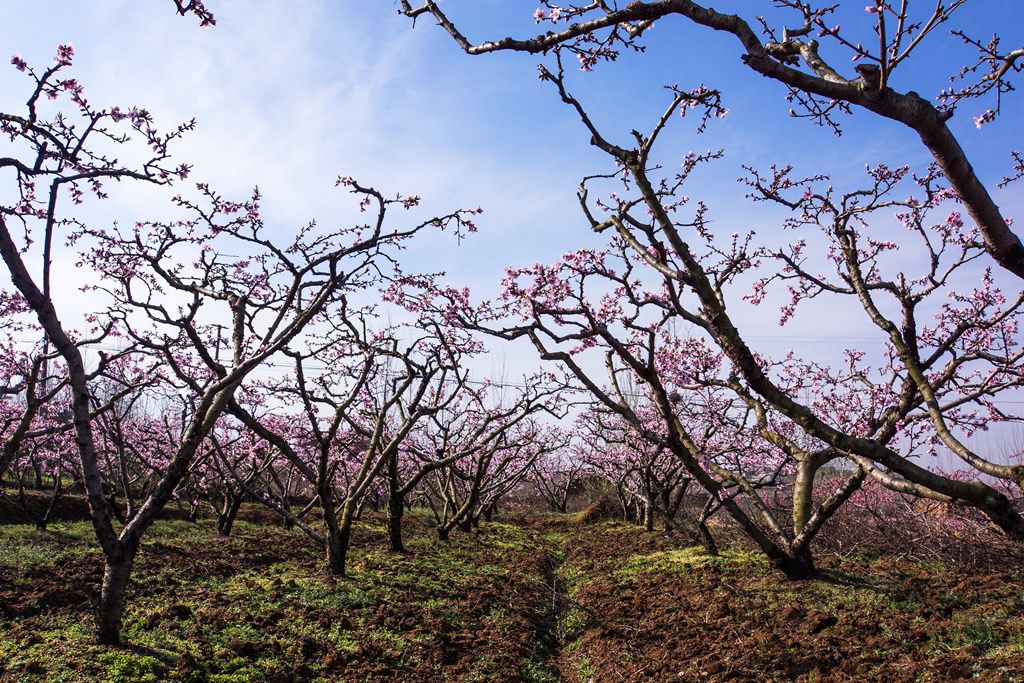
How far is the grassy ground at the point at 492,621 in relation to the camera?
18.1ft

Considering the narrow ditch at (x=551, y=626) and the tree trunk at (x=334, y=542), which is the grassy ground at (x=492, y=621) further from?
the tree trunk at (x=334, y=542)

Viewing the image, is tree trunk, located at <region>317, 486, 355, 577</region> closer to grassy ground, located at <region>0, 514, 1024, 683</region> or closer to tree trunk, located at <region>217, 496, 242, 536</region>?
grassy ground, located at <region>0, 514, 1024, 683</region>

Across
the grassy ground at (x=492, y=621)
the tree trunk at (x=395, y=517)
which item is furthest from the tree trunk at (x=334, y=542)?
the tree trunk at (x=395, y=517)

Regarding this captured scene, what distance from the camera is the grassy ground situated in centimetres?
553

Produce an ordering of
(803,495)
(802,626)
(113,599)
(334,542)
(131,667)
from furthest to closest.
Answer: (334,542)
(803,495)
(802,626)
(113,599)
(131,667)

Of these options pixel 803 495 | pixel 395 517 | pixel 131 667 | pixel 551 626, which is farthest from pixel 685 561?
pixel 131 667

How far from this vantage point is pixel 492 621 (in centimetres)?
827

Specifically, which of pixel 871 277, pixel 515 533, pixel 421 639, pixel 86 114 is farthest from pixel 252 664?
pixel 515 533

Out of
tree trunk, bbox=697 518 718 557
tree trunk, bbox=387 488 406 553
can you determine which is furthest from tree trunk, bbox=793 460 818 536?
tree trunk, bbox=387 488 406 553

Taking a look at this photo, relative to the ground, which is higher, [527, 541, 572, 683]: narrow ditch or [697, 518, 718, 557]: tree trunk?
[697, 518, 718, 557]: tree trunk

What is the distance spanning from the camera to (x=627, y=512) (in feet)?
79.3

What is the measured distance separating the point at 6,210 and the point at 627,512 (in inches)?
864

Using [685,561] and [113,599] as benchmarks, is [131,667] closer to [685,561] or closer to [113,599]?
[113,599]

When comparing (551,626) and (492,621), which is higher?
(492,621)
